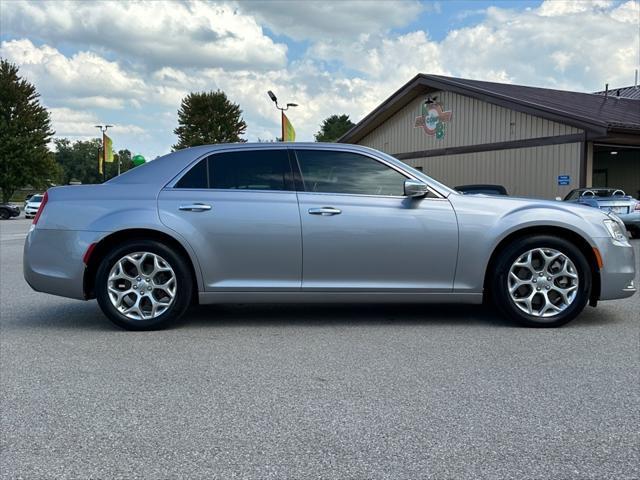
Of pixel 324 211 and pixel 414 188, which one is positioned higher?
pixel 414 188

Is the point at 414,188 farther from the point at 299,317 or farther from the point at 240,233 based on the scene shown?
the point at 299,317

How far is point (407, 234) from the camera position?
500 centimetres

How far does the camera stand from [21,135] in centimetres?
4722

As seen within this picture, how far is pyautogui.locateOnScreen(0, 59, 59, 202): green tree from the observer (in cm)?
4612

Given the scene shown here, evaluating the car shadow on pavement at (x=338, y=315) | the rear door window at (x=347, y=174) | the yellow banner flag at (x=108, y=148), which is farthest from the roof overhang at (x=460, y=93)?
the rear door window at (x=347, y=174)

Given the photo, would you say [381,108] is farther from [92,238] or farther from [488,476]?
[488,476]

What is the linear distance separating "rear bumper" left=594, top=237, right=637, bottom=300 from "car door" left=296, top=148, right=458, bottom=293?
4.14 feet

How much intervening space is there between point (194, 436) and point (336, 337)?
6.84ft

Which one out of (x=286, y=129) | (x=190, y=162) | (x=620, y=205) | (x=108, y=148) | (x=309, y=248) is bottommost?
(x=309, y=248)

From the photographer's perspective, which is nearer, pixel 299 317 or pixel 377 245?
pixel 377 245

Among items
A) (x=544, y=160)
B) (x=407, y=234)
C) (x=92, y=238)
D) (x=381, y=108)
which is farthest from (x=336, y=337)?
(x=381, y=108)

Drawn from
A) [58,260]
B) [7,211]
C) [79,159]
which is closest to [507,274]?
[58,260]

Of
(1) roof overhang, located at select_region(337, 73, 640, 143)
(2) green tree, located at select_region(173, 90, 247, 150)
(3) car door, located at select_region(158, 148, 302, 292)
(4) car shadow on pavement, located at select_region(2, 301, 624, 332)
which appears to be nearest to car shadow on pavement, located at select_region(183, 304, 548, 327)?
(4) car shadow on pavement, located at select_region(2, 301, 624, 332)

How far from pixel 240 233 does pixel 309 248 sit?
1.89 feet
